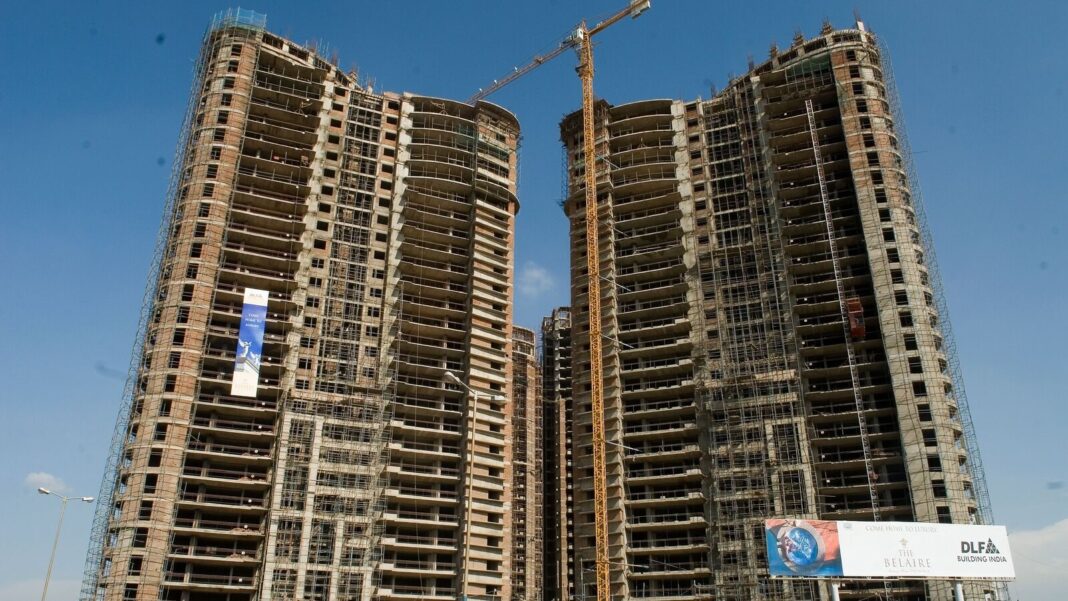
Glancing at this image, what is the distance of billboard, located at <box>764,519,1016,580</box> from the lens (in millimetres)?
54000

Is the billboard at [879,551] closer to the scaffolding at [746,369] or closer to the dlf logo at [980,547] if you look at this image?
the dlf logo at [980,547]

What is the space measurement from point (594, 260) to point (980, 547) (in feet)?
161

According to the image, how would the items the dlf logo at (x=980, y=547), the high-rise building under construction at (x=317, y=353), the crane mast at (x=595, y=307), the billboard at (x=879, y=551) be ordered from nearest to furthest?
the billboard at (x=879, y=551)
the dlf logo at (x=980, y=547)
the high-rise building under construction at (x=317, y=353)
the crane mast at (x=595, y=307)

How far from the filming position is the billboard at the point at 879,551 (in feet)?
177

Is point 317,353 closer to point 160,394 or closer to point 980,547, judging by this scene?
point 160,394

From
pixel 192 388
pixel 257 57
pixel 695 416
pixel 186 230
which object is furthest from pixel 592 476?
pixel 257 57

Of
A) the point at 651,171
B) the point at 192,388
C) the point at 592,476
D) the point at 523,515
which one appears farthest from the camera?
the point at 523,515

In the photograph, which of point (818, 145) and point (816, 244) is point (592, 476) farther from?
point (818, 145)

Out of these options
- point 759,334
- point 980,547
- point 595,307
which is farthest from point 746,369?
point 980,547

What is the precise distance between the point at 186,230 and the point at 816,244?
6277 cm

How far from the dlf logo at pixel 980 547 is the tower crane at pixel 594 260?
3247 centimetres

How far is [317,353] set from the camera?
85062mm

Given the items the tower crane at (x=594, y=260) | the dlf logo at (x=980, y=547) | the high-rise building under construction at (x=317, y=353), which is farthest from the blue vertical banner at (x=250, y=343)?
the dlf logo at (x=980, y=547)

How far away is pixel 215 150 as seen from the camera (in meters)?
88.2
